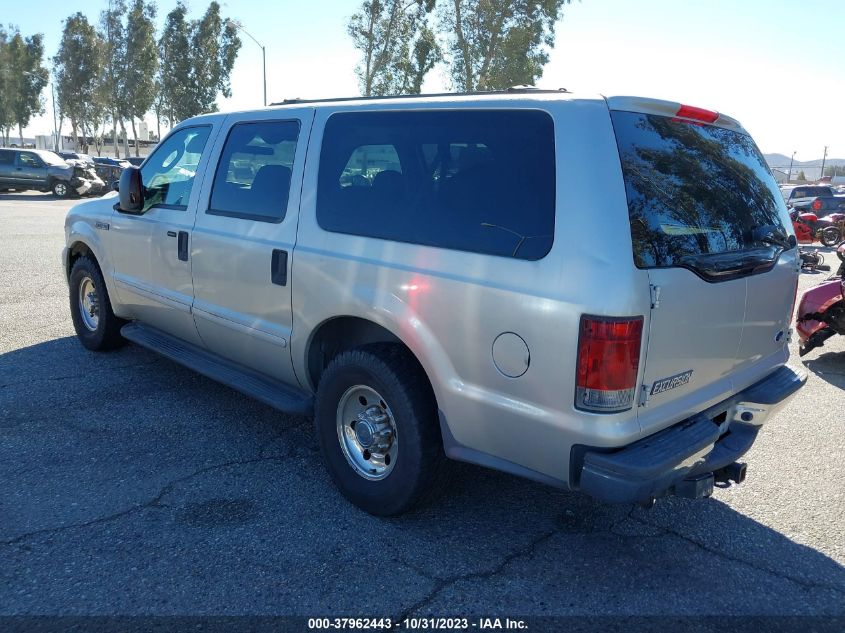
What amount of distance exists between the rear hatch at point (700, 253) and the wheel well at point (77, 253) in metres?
4.65

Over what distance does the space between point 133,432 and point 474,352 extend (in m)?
2.61

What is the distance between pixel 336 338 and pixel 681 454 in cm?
188

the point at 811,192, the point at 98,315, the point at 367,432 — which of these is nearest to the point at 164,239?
the point at 98,315

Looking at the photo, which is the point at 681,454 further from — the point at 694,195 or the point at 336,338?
the point at 336,338

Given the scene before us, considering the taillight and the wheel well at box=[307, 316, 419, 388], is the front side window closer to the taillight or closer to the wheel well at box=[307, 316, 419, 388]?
the wheel well at box=[307, 316, 419, 388]

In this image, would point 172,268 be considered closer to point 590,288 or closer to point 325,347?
point 325,347

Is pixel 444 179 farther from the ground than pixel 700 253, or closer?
farther from the ground

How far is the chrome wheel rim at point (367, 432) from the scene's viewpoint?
3.35m

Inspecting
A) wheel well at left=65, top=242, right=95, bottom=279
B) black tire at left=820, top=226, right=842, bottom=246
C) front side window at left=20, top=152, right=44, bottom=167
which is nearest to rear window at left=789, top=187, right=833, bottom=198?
black tire at left=820, top=226, right=842, bottom=246

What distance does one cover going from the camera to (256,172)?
161 inches

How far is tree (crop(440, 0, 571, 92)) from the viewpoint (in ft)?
118

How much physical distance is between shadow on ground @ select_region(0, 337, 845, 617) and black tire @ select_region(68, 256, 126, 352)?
1492 mm

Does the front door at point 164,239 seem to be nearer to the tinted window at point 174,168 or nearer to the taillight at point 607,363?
the tinted window at point 174,168

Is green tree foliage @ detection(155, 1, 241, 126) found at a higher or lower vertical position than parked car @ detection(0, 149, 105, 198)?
higher
